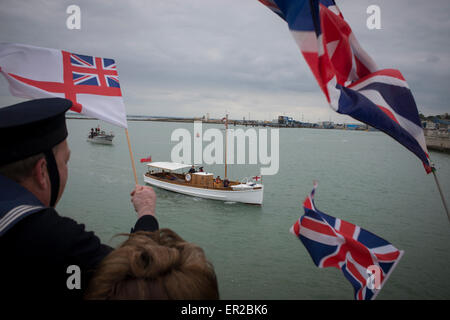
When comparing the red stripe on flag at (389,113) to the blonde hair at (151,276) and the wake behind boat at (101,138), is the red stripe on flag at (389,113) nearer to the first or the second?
the blonde hair at (151,276)

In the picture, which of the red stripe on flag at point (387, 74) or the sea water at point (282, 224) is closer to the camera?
the red stripe on flag at point (387, 74)

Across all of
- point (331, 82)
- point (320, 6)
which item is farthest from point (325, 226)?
point (320, 6)

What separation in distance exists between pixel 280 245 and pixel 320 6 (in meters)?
15.2

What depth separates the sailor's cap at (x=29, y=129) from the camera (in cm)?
121

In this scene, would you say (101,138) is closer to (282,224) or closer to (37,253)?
(282,224)

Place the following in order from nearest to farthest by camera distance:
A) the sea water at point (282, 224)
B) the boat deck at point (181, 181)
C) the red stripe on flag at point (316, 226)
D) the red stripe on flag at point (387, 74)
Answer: the red stripe on flag at point (387, 74), the red stripe on flag at point (316, 226), the sea water at point (282, 224), the boat deck at point (181, 181)

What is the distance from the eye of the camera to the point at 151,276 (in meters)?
0.93

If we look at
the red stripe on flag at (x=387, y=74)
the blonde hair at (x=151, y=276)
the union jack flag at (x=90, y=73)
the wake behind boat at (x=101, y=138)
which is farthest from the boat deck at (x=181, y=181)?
the wake behind boat at (x=101, y=138)

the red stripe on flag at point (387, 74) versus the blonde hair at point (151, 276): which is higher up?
the red stripe on flag at point (387, 74)

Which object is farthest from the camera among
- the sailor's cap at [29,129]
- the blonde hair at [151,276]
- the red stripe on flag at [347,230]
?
the red stripe on flag at [347,230]

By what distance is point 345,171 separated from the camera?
4494cm

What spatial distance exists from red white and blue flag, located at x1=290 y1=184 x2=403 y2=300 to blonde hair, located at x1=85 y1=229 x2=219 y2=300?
2.61 metres

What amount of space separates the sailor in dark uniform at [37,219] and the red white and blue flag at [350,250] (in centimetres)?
270

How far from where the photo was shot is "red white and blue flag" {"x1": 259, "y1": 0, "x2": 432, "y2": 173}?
9.84ft
